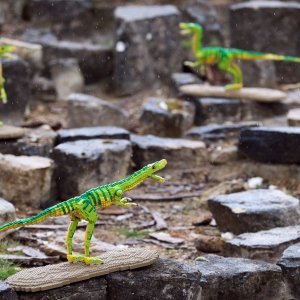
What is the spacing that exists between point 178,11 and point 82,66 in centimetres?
167

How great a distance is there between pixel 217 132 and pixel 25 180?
2968mm

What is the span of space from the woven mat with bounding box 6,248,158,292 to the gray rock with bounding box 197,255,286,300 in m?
0.48

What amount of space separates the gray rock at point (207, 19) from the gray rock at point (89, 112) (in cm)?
328

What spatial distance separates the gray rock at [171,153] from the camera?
10.3 metres

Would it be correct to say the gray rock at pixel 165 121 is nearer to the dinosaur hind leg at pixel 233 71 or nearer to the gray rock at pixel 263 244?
the dinosaur hind leg at pixel 233 71

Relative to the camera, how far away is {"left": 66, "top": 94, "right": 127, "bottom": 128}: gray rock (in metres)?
11.8

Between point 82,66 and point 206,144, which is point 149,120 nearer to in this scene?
point 206,144

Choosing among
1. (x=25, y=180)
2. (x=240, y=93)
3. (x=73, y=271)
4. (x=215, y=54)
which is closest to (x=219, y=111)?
(x=240, y=93)

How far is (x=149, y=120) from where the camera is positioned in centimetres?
1170

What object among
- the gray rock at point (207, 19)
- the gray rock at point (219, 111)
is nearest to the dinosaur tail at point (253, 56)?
the gray rock at point (219, 111)

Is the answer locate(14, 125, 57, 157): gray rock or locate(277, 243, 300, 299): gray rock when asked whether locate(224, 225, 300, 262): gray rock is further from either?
locate(14, 125, 57, 157): gray rock

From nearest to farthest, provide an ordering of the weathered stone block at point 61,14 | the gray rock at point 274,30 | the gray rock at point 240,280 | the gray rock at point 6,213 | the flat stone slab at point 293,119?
1. the gray rock at point 240,280
2. the gray rock at point 6,213
3. the flat stone slab at point 293,119
4. the gray rock at point 274,30
5. the weathered stone block at point 61,14

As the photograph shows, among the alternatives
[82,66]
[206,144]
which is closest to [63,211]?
[206,144]

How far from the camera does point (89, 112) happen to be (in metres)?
11.8
